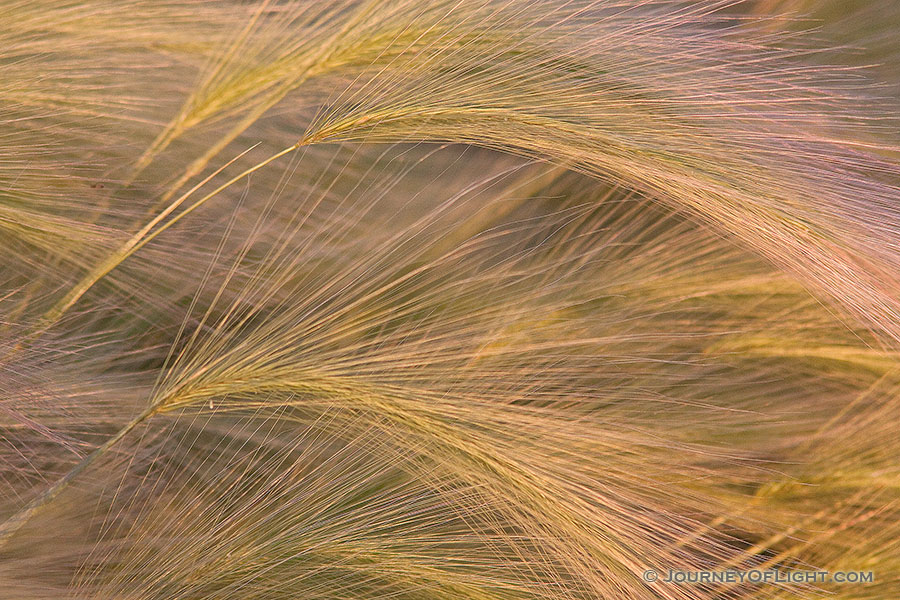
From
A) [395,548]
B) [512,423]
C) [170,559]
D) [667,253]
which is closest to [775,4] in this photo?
[667,253]

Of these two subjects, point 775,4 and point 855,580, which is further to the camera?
point 775,4

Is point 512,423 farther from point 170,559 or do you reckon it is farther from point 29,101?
point 29,101

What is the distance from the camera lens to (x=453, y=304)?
0.84 meters

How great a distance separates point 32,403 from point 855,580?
0.98m

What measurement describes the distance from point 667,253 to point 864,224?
271 millimetres

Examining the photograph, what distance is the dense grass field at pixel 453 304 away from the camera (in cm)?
74

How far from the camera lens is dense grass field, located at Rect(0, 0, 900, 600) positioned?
0.74m

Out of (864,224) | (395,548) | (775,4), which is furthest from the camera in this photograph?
(775,4)

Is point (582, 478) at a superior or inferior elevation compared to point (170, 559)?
superior

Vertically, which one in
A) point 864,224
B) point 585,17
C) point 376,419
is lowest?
point 376,419

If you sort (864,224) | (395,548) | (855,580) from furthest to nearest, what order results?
(855,580)
(395,548)
(864,224)

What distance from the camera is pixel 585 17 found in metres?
0.78

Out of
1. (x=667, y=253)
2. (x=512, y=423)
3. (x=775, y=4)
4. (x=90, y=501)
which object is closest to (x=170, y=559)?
(x=90, y=501)

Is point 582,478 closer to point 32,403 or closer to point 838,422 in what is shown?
point 838,422
